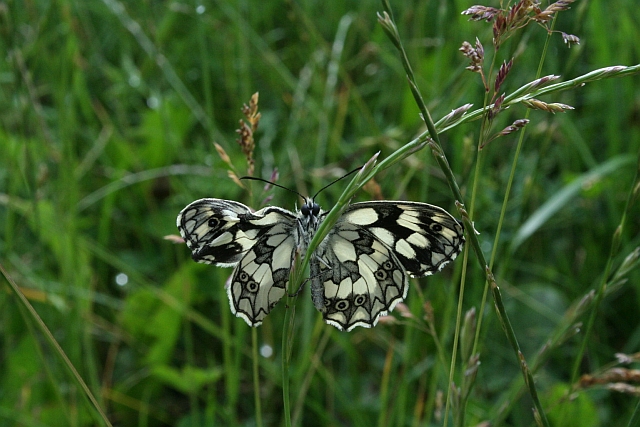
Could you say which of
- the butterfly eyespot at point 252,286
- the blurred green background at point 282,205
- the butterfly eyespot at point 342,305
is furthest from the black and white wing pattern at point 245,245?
the blurred green background at point 282,205

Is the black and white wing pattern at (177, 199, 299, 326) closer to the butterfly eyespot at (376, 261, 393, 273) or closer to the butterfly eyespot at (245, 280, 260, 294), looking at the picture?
the butterfly eyespot at (245, 280, 260, 294)

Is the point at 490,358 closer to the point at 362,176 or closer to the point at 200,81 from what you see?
the point at 362,176

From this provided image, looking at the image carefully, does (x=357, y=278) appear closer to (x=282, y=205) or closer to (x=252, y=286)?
(x=252, y=286)

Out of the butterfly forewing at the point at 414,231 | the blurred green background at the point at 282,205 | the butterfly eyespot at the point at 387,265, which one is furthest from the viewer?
the blurred green background at the point at 282,205

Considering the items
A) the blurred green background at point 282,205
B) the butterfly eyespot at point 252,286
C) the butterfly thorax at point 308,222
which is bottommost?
the butterfly eyespot at point 252,286

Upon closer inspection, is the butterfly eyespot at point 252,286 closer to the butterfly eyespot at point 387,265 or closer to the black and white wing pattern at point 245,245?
the black and white wing pattern at point 245,245

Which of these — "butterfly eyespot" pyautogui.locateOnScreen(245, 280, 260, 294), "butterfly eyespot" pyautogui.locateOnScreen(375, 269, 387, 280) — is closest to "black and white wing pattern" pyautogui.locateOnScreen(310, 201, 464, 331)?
"butterfly eyespot" pyautogui.locateOnScreen(375, 269, 387, 280)

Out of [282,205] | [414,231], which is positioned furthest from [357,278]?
[282,205]
